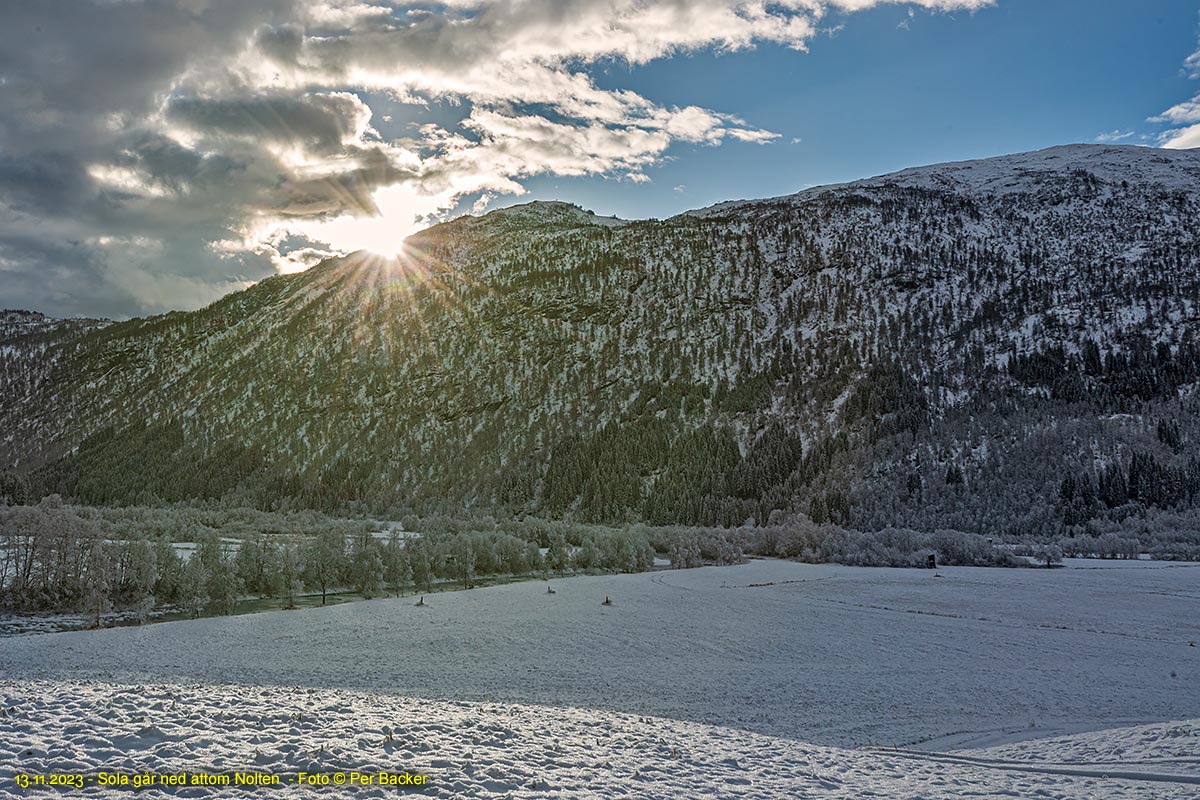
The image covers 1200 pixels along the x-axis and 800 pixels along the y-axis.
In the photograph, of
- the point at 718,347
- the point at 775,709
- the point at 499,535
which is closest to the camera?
the point at 775,709

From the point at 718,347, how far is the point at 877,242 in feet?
123

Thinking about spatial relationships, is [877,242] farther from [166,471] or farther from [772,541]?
[166,471]

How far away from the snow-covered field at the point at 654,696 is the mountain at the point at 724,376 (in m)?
58.1

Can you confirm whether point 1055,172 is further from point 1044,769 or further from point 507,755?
point 507,755

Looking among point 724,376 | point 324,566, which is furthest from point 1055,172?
point 324,566

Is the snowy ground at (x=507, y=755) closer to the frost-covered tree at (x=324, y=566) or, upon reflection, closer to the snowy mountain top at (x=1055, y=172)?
the frost-covered tree at (x=324, y=566)

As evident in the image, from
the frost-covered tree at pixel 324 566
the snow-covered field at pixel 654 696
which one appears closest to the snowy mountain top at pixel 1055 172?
the frost-covered tree at pixel 324 566

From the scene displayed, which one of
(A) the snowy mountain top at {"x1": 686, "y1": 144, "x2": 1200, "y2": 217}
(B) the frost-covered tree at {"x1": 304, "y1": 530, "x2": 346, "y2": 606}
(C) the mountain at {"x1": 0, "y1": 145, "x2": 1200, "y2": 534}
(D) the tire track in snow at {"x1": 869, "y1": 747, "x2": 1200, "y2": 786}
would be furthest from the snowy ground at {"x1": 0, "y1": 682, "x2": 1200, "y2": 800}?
(A) the snowy mountain top at {"x1": 686, "y1": 144, "x2": 1200, "y2": 217}

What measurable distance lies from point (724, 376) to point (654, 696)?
111 meters

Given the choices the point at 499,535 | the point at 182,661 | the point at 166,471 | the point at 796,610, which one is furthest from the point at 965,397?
the point at 166,471

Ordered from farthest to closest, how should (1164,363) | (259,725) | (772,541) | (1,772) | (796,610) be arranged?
(1164,363) → (772,541) → (796,610) → (259,725) → (1,772)

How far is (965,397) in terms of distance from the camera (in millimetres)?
110438

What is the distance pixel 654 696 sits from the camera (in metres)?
20.2

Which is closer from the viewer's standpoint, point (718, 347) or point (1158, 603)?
point (1158, 603)
